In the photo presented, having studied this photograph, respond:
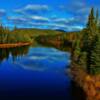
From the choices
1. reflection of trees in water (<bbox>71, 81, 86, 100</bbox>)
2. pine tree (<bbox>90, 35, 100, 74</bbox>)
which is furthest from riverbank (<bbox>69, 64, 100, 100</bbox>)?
pine tree (<bbox>90, 35, 100, 74</bbox>)

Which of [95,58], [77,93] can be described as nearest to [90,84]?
[77,93]

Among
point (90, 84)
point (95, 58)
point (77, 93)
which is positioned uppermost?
point (95, 58)

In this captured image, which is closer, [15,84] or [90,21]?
[15,84]

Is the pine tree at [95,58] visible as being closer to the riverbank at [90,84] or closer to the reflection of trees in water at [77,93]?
the riverbank at [90,84]

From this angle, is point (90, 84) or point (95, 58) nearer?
point (90, 84)

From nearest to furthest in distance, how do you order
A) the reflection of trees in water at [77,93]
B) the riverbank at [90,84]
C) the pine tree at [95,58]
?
1. the riverbank at [90,84]
2. the reflection of trees in water at [77,93]
3. the pine tree at [95,58]

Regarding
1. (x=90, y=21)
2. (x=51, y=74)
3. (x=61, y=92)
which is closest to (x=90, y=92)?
(x=61, y=92)

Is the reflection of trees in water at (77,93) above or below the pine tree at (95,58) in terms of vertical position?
below

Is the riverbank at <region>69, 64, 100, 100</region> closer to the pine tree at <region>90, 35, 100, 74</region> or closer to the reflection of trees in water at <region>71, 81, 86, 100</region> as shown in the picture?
the reflection of trees in water at <region>71, 81, 86, 100</region>

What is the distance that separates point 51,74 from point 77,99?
70.8 ft

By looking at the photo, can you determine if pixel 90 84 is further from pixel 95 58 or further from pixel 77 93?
pixel 95 58

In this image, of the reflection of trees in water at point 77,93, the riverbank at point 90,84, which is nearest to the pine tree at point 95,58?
the riverbank at point 90,84

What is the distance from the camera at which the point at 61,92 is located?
4638 centimetres

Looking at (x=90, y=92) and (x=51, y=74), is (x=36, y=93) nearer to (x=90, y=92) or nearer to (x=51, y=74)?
(x=90, y=92)
